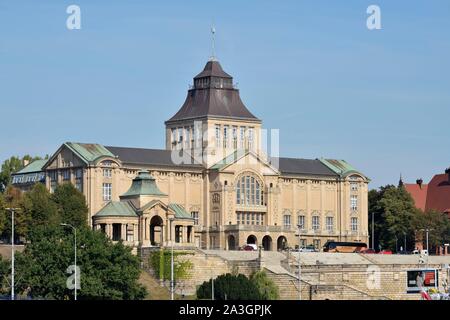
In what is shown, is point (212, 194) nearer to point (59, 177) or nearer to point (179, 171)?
point (179, 171)

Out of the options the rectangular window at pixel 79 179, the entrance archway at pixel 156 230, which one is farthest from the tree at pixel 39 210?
the rectangular window at pixel 79 179

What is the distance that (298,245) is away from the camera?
15738 cm

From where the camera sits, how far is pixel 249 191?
6329 inches

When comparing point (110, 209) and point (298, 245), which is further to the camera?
point (298, 245)

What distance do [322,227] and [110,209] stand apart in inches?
1588

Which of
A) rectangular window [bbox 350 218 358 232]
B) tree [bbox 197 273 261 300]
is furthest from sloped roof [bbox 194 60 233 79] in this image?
tree [bbox 197 273 261 300]

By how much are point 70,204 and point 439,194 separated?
61.9m

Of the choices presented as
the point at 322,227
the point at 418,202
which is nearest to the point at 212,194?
the point at 322,227

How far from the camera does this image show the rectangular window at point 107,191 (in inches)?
5930

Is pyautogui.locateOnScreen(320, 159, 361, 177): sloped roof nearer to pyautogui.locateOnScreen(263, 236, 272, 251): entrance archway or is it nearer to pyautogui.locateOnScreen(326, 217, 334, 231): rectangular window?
pyautogui.locateOnScreen(326, 217, 334, 231): rectangular window

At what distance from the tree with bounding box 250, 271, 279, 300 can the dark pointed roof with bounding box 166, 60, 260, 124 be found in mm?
45841

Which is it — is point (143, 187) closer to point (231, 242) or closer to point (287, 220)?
point (231, 242)

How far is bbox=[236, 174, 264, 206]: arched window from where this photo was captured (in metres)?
160

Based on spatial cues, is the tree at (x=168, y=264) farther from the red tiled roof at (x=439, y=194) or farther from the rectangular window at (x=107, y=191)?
the red tiled roof at (x=439, y=194)
